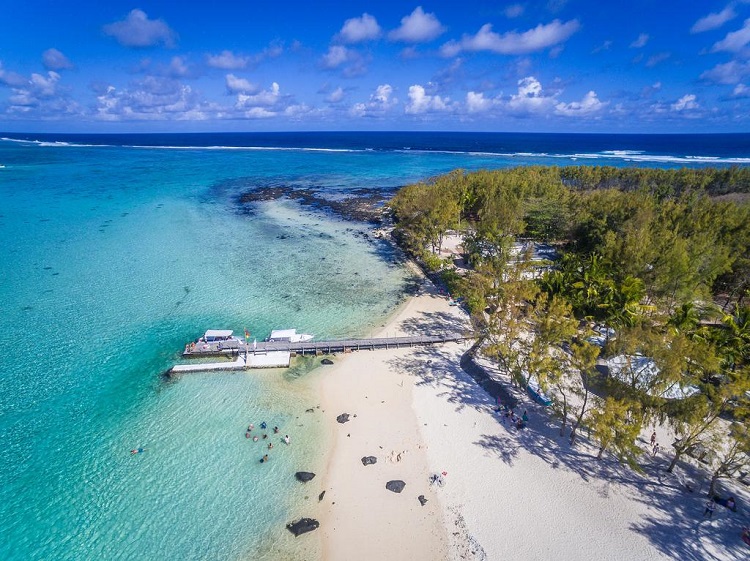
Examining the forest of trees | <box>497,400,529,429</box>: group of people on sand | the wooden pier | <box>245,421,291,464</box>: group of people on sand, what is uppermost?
the forest of trees

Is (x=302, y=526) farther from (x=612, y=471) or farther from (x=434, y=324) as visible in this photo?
(x=434, y=324)

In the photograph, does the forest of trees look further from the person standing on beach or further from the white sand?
the white sand

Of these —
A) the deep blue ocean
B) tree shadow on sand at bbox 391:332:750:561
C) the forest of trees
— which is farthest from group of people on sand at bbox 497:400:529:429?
the deep blue ocean

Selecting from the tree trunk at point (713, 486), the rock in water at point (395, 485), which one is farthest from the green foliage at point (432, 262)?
the tree trunk at point (713, 486)

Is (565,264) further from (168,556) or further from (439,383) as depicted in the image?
(168,556)

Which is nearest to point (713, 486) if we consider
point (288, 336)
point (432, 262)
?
point (288, 336)

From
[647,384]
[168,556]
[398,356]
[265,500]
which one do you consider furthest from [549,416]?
[168,556]
